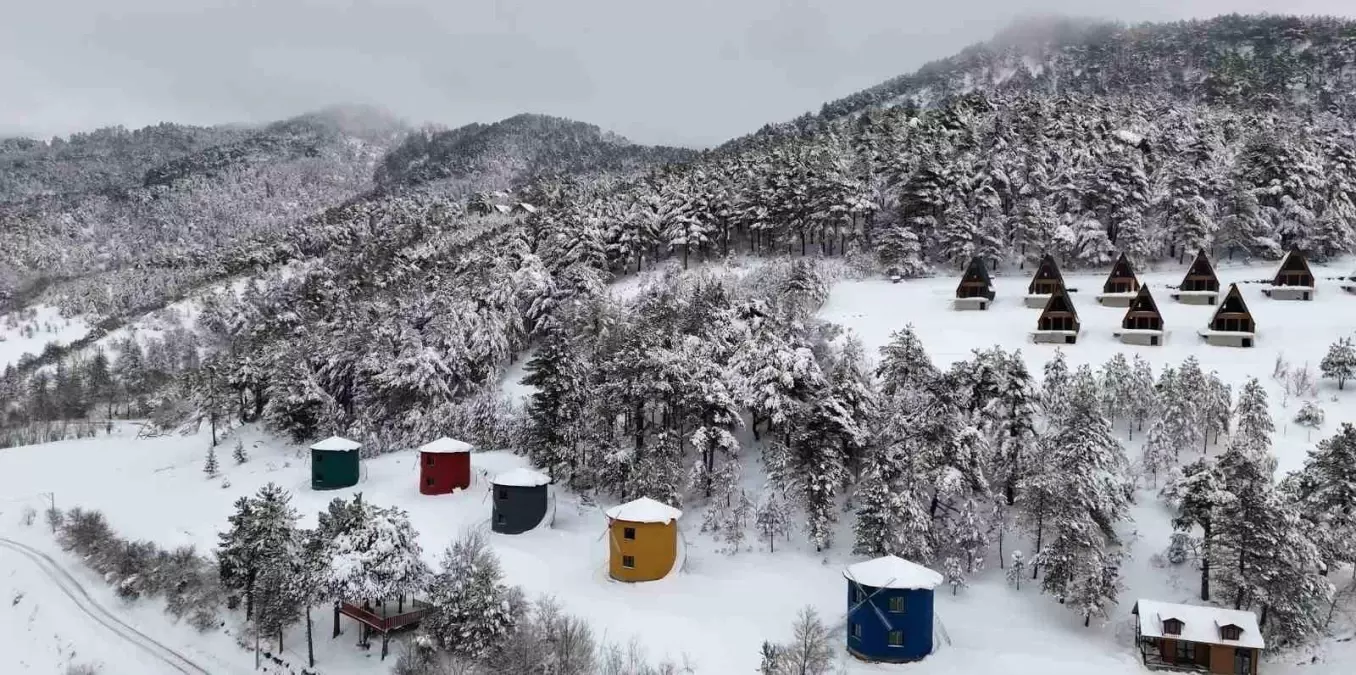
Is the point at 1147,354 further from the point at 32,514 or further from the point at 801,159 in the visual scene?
the point at 32,514

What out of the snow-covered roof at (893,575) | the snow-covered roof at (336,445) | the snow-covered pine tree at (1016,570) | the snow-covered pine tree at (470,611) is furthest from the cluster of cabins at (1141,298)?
the snow-covered roof at (336,445)

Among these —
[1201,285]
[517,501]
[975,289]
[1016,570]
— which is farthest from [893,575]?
[1201,285]

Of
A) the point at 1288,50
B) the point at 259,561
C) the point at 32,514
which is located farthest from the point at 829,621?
the point at 1288,50

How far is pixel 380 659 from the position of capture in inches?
1228

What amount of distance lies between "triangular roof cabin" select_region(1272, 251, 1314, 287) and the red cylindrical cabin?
52.5 meters

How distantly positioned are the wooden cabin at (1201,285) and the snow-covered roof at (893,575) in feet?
122

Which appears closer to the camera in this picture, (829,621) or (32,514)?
(829,621)

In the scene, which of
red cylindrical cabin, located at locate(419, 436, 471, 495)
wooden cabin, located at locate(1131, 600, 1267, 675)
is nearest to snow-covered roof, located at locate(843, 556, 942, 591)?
wooden cabin, located at locate(1131, 600, 1267, 675)

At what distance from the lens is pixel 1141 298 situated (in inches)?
1901

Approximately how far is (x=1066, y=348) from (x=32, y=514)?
62.7 m

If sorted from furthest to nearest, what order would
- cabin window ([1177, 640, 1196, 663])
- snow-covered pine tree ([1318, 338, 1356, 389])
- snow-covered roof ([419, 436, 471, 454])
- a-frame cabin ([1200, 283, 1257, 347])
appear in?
a-frame cabin ([1200, 283, 1257, 347]) → snow-covered roof ([419, 436, 471, 454]) → snow-covered pine tree ([1318, 338, 1356, 389]) → cabin window ([1177, 640, 1196, 663])

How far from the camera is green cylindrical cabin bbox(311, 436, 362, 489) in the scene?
4512 cm

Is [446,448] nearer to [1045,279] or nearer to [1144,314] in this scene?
[1144,314]

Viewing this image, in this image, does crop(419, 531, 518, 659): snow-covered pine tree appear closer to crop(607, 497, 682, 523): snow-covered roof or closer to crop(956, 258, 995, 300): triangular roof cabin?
crop(607, 497, 682, 523): snow-covered roof
